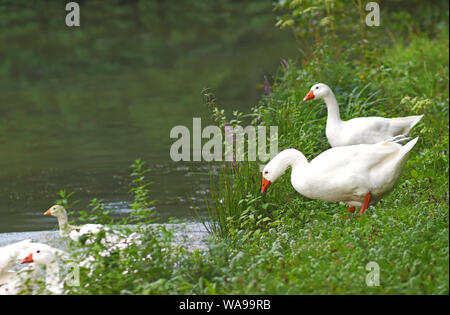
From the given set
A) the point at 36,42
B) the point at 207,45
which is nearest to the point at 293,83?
the point at 207,45

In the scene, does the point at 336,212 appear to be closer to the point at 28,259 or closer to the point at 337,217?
the point at 337,217

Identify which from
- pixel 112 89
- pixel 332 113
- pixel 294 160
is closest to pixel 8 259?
pixel 294 160

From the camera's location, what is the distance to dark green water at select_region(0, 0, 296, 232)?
8.79 metres

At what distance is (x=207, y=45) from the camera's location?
2222 centimetres

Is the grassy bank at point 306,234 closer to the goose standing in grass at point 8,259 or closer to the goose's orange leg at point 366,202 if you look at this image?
the goose's orange leg at point 366,202

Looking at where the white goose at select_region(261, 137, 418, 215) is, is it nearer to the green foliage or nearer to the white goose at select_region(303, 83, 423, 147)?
the green foliage

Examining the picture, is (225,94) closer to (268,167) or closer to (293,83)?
(293,83)

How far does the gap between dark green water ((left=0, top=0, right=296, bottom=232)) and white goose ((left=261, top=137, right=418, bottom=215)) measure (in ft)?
8.03

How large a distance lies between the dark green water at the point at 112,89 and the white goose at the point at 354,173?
245 cm

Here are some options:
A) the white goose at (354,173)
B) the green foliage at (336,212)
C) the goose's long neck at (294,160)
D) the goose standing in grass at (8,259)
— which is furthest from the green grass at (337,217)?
the goose standing in grass at (8,259)

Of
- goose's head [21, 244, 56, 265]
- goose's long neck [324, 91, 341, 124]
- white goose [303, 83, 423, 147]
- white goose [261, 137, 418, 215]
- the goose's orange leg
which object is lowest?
goose's head [21, 244, 56, 265]

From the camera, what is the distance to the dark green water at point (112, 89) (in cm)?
879

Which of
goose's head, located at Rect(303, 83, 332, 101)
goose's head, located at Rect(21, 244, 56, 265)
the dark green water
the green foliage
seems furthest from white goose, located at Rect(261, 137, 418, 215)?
the dark green water

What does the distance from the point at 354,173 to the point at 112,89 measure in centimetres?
1138
